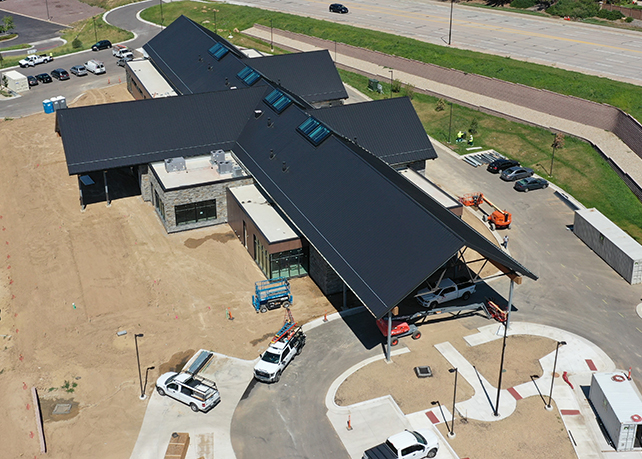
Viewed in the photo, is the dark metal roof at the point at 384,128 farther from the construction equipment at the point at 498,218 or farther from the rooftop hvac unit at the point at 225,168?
the rooftop hvac unit at the point at 225,168

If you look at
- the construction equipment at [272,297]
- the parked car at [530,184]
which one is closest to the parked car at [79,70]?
the construction equipment at [272,297]

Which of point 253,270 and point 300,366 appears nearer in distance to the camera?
point 300,366

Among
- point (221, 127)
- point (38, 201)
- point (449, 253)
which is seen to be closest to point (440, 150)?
point (221, 127)

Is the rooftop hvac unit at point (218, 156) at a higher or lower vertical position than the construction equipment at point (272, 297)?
higher

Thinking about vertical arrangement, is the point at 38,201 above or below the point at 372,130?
below

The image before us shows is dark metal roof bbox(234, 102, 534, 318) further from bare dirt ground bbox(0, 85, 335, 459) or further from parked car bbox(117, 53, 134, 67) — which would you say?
parked car bbox(117, 53, 134, 67)

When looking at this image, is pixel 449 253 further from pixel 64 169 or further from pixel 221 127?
pixel 64 169

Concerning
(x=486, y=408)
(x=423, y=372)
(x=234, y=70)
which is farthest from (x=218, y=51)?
(x=486, y=408)

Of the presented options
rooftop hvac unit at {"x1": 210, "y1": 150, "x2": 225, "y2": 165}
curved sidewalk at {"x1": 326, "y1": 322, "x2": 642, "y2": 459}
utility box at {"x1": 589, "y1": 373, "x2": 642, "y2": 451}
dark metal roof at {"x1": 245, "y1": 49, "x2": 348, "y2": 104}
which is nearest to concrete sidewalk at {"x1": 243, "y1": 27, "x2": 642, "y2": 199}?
dark metal roof at {"x1": 245, "y1": 49, "x2": 348, "y2": 104}
